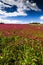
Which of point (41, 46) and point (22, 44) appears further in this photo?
point (22, 44)

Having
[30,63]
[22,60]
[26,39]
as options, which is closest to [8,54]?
[22,60]

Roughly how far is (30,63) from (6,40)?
3.13 metres

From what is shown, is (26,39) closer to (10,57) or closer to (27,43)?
(27,43)

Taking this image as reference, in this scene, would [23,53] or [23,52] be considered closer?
[23,53]

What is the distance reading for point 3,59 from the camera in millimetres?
8000

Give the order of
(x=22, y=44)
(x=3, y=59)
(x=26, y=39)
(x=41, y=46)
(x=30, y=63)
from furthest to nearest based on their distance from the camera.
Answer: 1. (x=26, y=39)
2. (x=22, y=44)
3. (x=41, y=46)
4. (x=3, y=59)
5. (x=30, y=63)

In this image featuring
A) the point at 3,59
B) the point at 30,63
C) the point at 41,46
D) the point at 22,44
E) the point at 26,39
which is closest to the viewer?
the point at 30,63

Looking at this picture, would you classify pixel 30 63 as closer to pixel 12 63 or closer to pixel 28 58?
pixel 28 58

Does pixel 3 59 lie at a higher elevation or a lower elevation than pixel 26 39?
lower

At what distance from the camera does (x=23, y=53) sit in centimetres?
847

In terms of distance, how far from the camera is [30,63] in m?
7.51

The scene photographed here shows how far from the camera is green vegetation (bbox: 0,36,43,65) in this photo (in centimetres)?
780

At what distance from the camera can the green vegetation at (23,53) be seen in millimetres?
7801

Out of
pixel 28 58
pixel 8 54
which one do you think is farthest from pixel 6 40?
pixel 28 58
